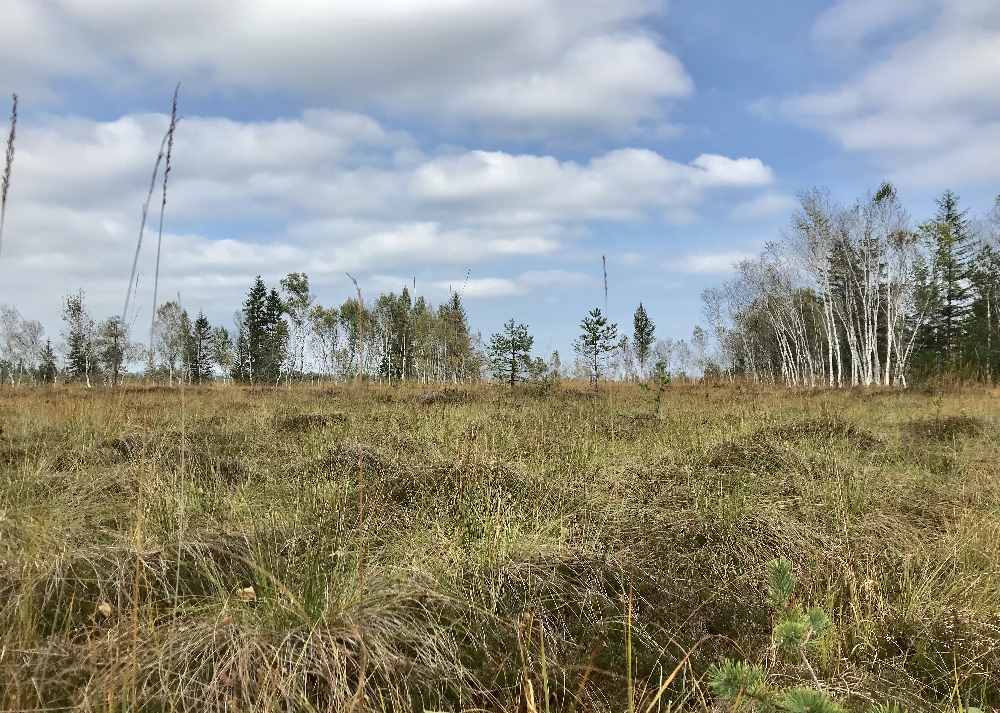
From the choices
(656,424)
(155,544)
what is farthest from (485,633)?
(656,424)

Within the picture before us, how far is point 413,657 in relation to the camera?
81.5 inches

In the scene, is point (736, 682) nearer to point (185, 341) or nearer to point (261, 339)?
point (185, 341)

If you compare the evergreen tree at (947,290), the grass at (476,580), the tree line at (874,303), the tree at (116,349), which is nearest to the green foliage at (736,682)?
the grass at (476,580)

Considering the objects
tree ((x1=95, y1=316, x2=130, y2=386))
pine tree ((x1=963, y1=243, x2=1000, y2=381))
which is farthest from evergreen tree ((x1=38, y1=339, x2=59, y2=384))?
pine tree ((x1=963, y1=243, x2=1000, y2=381))

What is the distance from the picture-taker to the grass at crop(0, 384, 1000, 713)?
186cm

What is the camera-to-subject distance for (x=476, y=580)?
8.34 ft

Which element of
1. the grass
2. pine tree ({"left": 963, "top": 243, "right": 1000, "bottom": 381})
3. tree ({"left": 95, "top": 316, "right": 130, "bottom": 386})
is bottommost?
the grass

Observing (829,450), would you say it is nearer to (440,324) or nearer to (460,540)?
(460,540)

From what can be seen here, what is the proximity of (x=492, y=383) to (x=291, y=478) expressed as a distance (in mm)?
11399

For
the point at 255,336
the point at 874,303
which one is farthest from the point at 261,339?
the point at 874,303

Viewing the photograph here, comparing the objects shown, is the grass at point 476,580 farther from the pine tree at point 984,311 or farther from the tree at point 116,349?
the pine tree at point 984,311

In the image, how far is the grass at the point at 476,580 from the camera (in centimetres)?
186

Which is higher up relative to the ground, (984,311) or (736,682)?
(984,311)

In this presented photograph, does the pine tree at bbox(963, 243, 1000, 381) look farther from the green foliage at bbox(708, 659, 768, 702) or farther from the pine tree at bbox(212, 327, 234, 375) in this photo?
the pine tree at bbox(212, 327, 234, 375)
